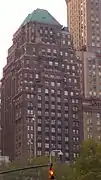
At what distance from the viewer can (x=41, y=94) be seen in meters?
182

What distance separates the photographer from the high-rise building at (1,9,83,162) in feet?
579

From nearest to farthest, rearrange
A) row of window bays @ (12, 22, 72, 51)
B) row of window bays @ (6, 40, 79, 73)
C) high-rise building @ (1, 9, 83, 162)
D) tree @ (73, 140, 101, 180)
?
tree @ (73, 140, 101, 180) → high-rise building @ (1, 9, 83, 162) → row of window bays @ (6, 40, 79, 73) → row of window bays @ (12, 22, 72, 51)

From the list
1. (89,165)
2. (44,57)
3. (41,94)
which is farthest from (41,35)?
(89,165)

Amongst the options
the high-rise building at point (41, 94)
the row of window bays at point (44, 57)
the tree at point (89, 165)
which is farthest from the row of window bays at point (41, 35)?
the tree at point (89, 165)

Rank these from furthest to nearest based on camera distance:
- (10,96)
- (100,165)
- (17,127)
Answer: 1. (10,96)
2. (17,127)
3. (100,165)

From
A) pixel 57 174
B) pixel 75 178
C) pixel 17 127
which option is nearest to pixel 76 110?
pixel 17 127

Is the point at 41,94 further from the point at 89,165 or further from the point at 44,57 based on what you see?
the point at 89,165

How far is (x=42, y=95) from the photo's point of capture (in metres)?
182

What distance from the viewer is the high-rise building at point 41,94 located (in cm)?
17662

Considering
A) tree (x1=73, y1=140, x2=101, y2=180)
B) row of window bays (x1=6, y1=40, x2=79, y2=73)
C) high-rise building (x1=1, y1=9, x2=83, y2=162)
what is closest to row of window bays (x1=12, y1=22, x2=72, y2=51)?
high-rise building (x1=1, y1=9, x2=83, y2=162)

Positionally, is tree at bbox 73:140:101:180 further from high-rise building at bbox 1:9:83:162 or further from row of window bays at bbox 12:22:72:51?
row of window bays at bbox 12:22:72:51

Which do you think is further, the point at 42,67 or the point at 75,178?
the point at 42,67

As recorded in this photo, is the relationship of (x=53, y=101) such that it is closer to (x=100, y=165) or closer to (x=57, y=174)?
(x=57, y=174)

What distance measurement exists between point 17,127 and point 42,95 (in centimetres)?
1465
